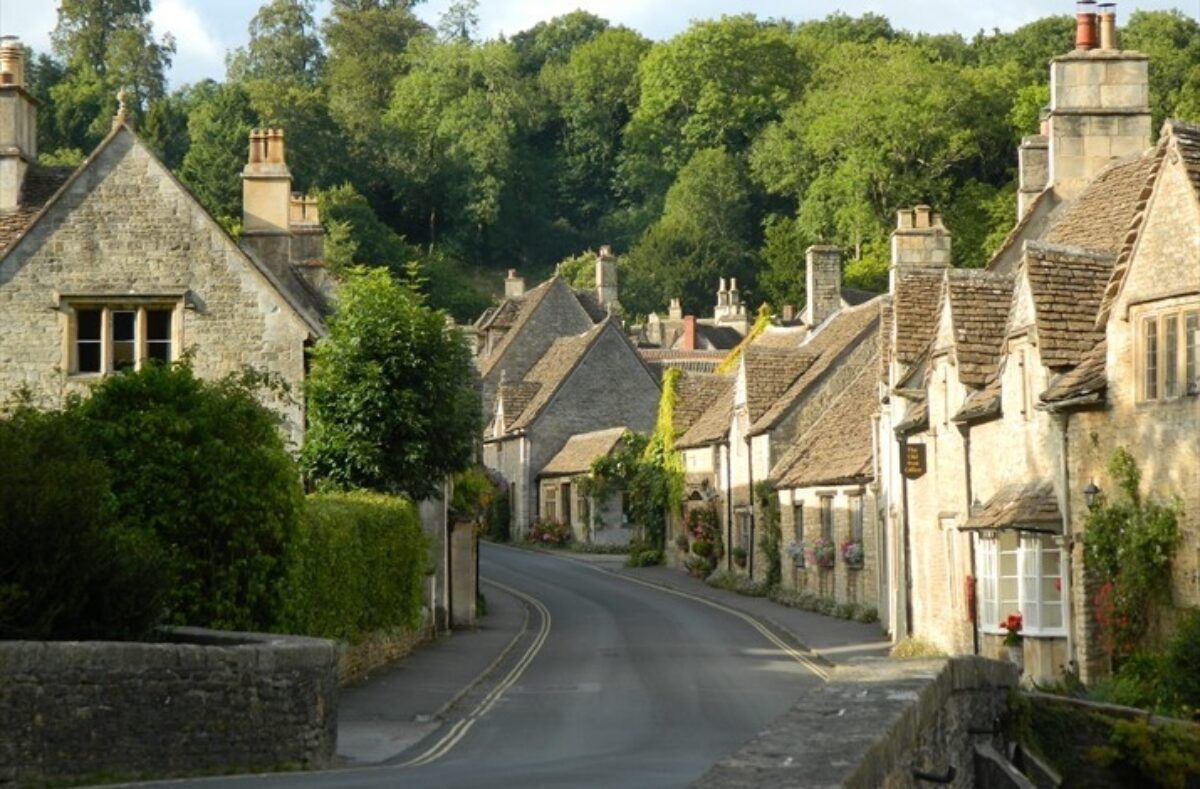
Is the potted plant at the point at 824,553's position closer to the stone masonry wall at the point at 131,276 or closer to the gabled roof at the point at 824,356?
the gabled roof at the point at 824,356

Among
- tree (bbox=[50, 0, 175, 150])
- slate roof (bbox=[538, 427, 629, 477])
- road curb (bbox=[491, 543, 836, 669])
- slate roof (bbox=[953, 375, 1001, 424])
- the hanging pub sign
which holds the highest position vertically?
tree (bbox=[50, 0, 175, 150])

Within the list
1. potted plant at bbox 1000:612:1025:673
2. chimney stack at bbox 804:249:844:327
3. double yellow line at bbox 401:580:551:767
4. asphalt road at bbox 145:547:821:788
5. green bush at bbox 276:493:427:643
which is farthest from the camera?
chimney stack at bbox 804:249:844:327

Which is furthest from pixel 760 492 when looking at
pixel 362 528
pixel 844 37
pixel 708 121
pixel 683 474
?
pixel 844 37

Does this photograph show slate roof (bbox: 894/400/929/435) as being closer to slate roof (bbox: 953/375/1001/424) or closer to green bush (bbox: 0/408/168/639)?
slate roof (bbox: 953/375/1001/424)

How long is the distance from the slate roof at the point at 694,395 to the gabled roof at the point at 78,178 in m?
27.0

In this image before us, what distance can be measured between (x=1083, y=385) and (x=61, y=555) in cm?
1266

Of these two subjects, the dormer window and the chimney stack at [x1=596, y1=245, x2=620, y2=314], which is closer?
the dormer window

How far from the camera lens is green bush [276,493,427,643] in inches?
978

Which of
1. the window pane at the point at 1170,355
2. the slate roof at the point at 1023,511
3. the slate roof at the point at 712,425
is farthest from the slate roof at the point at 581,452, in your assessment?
the window pane at the point at 1170,355

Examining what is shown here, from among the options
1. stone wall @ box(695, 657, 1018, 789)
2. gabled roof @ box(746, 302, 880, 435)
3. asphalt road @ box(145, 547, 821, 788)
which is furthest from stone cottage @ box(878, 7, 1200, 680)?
gabled roof @ box(746, 302, 880, 435)

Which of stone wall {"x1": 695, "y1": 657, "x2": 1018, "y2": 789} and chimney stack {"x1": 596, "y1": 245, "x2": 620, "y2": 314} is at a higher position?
chimney stack {"x1": 596, "y1": 245, "x2": 620, "y2": 314}

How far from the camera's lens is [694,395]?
6412 cm

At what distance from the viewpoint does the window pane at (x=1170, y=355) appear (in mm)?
23531

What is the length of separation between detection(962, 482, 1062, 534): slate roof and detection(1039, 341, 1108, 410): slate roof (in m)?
1.30
